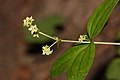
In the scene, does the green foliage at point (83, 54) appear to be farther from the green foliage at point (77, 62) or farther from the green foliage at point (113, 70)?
the green foliage at point (113, 70)

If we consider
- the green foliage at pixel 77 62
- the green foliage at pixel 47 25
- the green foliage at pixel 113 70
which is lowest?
the green foliage at pixel 113 70

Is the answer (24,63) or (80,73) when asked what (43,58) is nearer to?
(24,63)

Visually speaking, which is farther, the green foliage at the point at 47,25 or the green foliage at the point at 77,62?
the green foliage at the point at 47,25

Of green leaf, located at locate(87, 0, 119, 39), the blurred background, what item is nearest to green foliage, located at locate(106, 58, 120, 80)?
the blurred background

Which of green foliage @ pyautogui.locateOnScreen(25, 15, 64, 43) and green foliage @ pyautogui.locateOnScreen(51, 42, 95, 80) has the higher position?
green foliage @ pyautogui.locateOnScreen(25, 15, 64, 43)

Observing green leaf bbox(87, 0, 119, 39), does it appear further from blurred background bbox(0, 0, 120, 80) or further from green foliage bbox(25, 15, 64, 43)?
green foliage bbox(25, 15, 64, 43)

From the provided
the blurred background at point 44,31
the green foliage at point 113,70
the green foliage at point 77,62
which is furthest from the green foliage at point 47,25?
the green foliage at point 77,62

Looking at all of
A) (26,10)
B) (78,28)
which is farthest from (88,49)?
(26,10)
